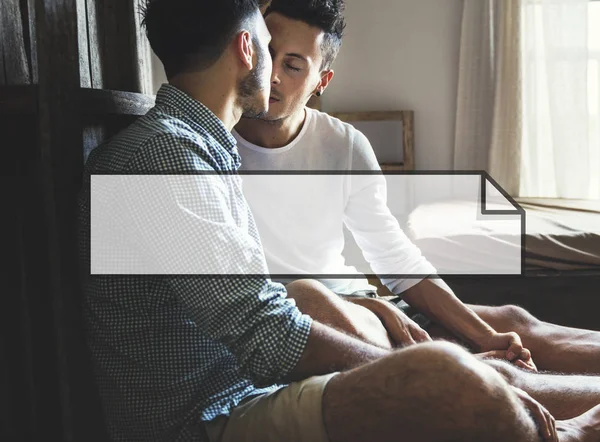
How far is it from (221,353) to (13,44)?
0.62m

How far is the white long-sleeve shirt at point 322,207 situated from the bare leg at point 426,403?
802 mm

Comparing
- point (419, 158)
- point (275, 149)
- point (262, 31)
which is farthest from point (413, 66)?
point (262, 31)

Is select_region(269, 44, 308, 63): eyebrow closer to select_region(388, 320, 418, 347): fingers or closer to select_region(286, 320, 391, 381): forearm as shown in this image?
select_region(388, 320, 418, 347): fingers

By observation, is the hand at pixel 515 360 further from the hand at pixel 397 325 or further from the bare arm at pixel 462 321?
the hand at pixel 397 325

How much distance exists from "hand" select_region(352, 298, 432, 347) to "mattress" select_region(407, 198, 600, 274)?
1.07 metres

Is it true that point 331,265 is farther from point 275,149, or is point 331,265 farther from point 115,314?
point 115,314

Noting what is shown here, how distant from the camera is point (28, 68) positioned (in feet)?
4.05

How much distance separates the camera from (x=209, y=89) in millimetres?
1321

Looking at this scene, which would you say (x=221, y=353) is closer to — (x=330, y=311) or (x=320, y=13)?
(x=330, y=311)

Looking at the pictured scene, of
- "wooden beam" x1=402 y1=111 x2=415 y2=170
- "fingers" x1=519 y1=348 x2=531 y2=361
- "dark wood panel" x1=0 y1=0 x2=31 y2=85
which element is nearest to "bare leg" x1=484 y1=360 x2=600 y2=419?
"fingers" x1=519 y1=348 x2=531 y2=361

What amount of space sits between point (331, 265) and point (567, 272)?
1.18m

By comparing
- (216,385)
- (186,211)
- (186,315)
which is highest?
(186,211)

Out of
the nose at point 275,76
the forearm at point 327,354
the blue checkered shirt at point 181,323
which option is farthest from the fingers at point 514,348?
the nose at point 275,76

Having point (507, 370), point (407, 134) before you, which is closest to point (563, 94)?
point (407, 134)
